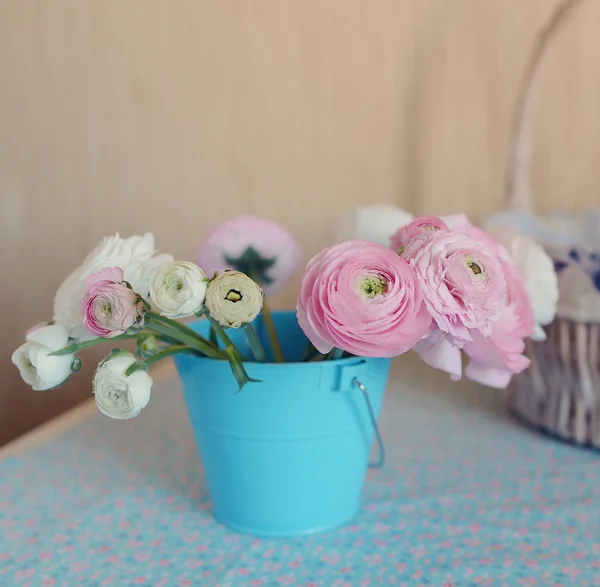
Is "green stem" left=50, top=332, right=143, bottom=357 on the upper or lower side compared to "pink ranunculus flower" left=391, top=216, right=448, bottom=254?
lower

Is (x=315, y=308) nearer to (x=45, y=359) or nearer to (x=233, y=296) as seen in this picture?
(x=233, y=296)

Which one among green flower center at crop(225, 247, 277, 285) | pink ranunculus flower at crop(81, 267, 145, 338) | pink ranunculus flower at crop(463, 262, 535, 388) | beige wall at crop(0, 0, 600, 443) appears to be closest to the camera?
pink ranunculus flower at crop(81, 267, 145, 338)

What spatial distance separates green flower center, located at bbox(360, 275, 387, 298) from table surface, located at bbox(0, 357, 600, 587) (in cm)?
20

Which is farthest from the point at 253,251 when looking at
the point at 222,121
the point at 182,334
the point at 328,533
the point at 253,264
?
the point at 222,121

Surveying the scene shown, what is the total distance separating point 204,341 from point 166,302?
0.37 feet

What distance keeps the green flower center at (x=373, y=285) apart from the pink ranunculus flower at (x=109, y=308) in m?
0.13

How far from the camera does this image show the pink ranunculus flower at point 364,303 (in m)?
0.39

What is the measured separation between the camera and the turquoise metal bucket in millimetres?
471

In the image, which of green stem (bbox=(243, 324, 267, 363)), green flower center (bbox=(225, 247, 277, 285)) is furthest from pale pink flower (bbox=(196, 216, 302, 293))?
green stem (bbox=(243, 324, 267, 363))

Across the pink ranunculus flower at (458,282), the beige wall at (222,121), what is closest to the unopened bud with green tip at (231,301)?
the pink ranunculus flower at (458,282)

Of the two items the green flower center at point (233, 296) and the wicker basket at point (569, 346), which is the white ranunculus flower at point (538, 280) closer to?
the wicker basket at point (569, 346)

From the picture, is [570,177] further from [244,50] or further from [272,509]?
[272,509]

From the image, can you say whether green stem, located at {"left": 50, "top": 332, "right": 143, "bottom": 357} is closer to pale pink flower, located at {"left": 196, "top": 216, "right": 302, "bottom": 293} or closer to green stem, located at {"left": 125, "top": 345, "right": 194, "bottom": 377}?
green stem, located at {"left": 125, "top": 345, "right": 194, "bottom": 377}

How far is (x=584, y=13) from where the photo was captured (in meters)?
0.94
